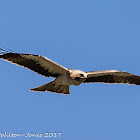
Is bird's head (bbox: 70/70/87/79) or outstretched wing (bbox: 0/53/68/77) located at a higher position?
outstretched wing (bbox: 0/53/68/77)

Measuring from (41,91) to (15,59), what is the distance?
1.97m

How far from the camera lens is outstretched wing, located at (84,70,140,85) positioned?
1573 cm

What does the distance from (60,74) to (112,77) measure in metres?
1.99

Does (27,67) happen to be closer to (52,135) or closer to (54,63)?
(54,63)

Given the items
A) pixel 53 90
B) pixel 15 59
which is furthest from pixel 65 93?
pixel 15 59

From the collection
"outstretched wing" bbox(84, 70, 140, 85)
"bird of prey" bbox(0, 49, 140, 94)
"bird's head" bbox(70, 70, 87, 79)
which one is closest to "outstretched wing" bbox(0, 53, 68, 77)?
"bird of prey" bbox(0, 49, 140, 94)

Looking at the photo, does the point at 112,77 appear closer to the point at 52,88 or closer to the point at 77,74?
the point at 77,74

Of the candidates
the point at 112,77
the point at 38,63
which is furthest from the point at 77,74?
the point at 112,77

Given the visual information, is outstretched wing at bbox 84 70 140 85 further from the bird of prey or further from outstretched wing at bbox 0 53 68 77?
outstretched wing at bbox 0 53 68 77

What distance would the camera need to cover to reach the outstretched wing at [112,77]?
15.7 meters

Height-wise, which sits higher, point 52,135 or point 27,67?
point 27,67

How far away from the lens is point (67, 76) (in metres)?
15.1

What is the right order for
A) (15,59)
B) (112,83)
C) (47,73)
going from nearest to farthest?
(15,59)
(47,73)
(112,83)

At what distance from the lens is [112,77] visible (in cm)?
1628
